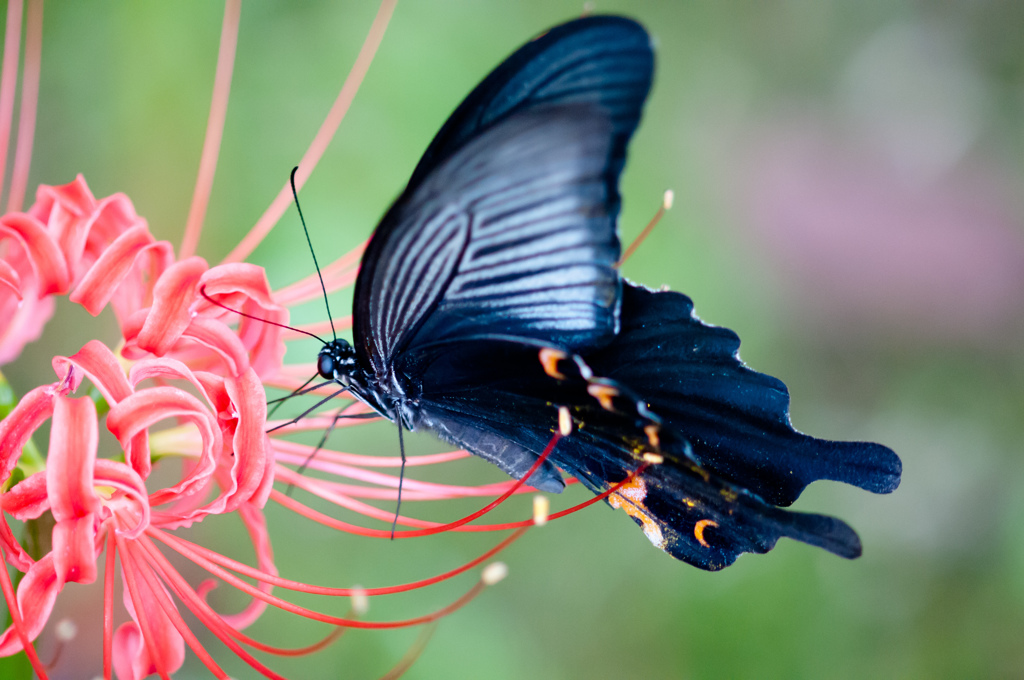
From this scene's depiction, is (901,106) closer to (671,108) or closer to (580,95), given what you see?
(671,108)

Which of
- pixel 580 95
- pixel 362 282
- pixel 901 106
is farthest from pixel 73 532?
pixel 901 106

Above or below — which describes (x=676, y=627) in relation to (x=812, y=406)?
below

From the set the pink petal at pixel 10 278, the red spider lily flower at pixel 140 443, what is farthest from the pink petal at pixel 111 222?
the pink petal at pixel 10 278

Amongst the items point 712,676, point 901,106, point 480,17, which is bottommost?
point 712,676

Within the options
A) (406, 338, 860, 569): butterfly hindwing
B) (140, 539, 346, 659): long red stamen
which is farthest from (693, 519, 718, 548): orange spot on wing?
(140, 539, 346, 659): long red stamen

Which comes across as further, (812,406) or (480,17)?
(812,406)

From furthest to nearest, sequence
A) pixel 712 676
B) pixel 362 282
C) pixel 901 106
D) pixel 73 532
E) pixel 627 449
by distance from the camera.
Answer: pixel 901 106 → pixel 712 676 → pixel 627 449 → pixel 362 282 → pixel 73 532

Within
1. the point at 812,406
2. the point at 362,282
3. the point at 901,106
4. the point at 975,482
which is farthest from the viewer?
the point at 901,106
